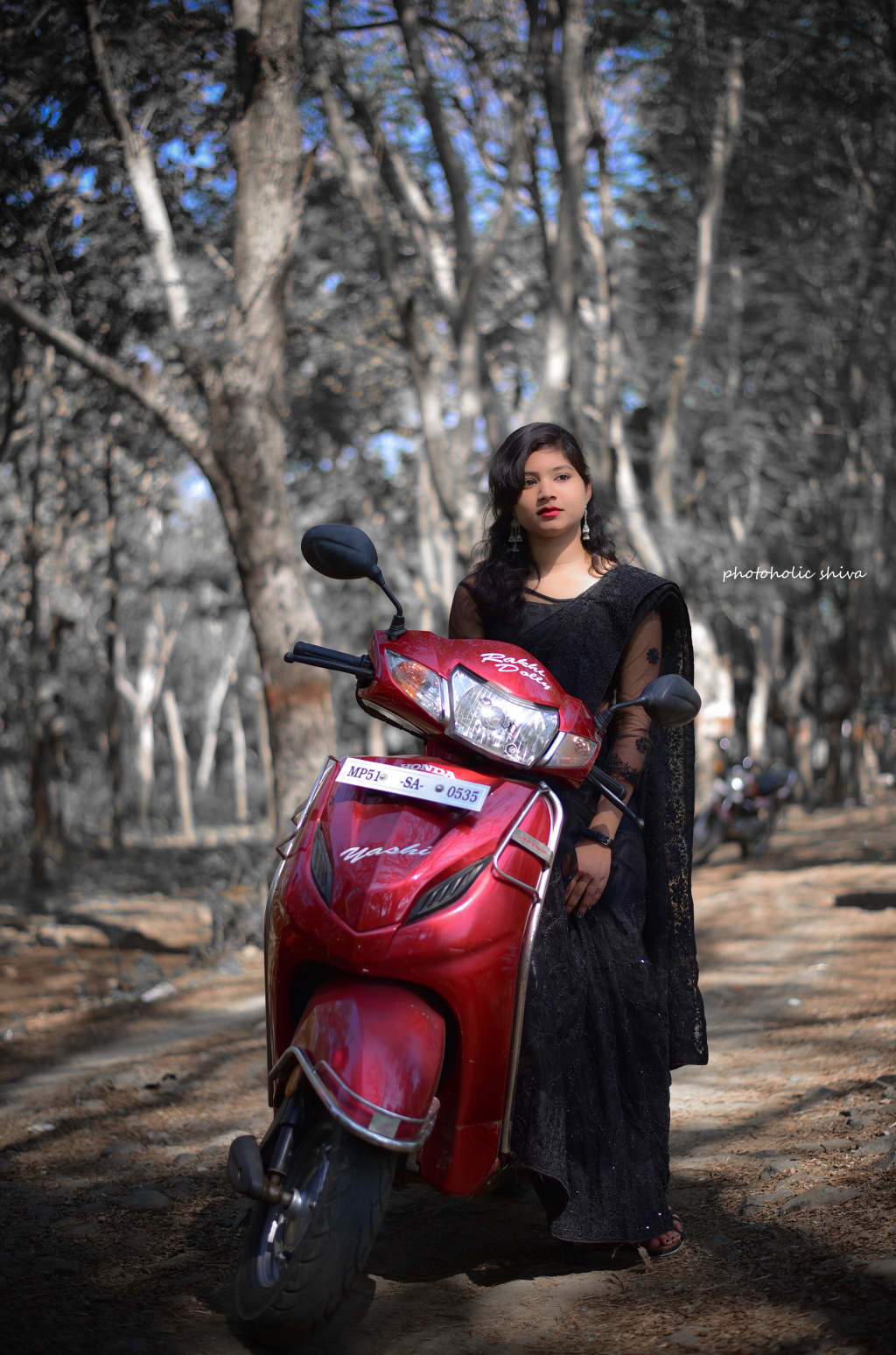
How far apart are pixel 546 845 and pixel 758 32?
1079cm

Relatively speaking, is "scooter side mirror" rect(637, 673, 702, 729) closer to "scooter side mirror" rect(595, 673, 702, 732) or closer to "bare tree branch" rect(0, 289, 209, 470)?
"scooter side mirror" rect(595, 673, 702, 732)

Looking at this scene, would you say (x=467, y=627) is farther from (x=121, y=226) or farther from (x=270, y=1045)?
(x=121, y=226)

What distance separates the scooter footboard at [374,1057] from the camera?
2.05 m

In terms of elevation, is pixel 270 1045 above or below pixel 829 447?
below

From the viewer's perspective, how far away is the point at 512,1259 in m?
2.66

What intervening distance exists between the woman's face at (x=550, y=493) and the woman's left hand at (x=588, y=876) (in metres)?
0.81

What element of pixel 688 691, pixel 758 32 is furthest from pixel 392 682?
pixel 758 32

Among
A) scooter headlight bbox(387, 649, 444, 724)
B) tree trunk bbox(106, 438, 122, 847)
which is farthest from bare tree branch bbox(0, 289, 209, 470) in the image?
tree trunk bbox(106, 438, 122, 847)

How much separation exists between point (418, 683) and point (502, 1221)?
1519mm

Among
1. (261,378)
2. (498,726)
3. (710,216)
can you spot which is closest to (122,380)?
(261,378)

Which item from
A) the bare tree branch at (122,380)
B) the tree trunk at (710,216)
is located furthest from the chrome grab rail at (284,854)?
the tree trunk at (710,216)

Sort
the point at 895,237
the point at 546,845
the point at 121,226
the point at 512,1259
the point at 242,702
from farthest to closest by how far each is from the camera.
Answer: the point at 242,702 → the point at 895,237 → the point at 121,226 → the point at 512,1259 → the point at 546,845

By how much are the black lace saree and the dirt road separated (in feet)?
0.75

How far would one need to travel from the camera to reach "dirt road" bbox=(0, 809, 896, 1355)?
2.20m
